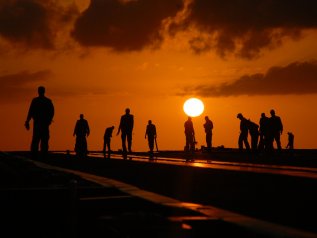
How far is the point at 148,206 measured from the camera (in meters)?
7.84

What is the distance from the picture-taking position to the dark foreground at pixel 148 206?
17.4ft

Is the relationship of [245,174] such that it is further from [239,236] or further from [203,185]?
[239,236]

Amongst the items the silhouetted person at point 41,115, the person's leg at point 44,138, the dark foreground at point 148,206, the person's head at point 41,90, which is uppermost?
the person's head at point 41,90

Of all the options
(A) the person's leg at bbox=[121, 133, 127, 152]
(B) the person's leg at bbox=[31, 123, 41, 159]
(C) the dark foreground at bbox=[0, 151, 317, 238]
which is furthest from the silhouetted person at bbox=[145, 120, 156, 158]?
(C) the dark foreground at bbox=[0, 151, 317, 238]

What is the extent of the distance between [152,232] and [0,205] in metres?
3.81

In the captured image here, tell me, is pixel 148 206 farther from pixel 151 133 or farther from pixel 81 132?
pixel 151 133

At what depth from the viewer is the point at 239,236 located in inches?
214

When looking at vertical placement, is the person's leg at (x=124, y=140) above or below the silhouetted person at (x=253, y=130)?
below

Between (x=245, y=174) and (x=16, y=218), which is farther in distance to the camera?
(x=245, y=174)

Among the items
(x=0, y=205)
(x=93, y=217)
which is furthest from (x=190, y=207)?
(x=0, y=205)

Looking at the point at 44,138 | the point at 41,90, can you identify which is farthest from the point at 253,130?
the point at 41,90

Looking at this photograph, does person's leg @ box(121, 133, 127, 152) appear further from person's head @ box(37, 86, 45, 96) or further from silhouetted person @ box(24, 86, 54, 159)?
person's head @ box(37, 86, 45, 96)

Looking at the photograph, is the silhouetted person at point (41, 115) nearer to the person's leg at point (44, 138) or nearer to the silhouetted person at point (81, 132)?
the person's leg at point (44, 138)

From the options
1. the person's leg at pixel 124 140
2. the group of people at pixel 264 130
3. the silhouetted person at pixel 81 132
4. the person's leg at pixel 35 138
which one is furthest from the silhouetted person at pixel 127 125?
the person's leg at pixel 35 138
